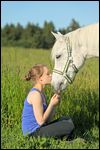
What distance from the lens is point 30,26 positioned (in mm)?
62188

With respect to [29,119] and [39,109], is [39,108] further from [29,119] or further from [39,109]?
[29,119]

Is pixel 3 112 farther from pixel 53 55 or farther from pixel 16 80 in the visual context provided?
pixel 53 55

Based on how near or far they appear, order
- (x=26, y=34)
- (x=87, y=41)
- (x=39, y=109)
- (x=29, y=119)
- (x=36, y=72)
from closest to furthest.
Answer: (x=39, y=109)
(x=29, y=119)
(x=36, y=72)
(x=87, y=41)
(x=26, y=34)

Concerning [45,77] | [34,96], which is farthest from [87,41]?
[34,96]

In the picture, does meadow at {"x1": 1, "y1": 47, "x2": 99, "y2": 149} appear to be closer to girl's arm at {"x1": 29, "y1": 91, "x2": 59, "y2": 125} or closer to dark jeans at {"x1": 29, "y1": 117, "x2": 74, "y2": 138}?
dark jeans at {"x1": 29, "y1": 117, "x2": 74, "y2": 138}

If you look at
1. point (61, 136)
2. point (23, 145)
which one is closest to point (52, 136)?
point (61, 136)

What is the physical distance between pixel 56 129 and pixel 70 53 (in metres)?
1.06

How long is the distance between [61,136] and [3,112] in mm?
1417

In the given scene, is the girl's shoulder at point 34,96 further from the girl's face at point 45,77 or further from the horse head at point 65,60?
the horse head at point 65,60

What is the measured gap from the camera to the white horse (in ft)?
15.9

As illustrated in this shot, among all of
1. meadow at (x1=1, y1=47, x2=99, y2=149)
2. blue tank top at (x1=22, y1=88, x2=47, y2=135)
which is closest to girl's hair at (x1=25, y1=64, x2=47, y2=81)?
blue tank top at (x1=22, y1=88, x2=47, y2=135)

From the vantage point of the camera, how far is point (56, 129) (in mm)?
4570

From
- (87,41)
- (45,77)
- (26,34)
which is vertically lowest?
(45,77)

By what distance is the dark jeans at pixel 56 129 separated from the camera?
4.53 meters
